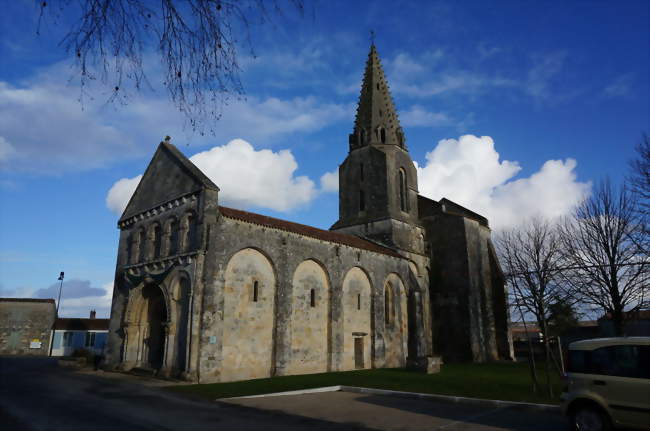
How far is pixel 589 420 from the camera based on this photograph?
8.20 meters

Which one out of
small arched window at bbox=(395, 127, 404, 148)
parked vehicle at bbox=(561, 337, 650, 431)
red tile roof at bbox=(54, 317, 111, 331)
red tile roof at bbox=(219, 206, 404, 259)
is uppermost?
small arched window at bbox=(395, 127, 404, 148)

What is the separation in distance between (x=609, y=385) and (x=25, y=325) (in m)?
48.3

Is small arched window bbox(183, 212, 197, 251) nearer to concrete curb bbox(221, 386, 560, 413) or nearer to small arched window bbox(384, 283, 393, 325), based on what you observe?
concrete curb bbox(221, 386, 560, 413)

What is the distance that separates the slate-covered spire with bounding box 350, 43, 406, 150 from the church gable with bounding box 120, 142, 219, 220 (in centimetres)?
1672

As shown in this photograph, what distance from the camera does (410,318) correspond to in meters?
28.8

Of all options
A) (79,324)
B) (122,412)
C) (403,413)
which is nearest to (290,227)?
(403,413)

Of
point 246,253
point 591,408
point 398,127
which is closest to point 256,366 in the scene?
point 246,253

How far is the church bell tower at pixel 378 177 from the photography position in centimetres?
3250

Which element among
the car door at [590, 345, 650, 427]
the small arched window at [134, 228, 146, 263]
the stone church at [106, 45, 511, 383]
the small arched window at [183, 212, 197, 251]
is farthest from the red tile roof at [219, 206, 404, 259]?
the car door at [590, 345, 650, 427]

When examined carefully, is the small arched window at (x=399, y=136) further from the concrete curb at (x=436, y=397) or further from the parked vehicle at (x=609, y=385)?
the parked vehicle at (x=609, y=385)

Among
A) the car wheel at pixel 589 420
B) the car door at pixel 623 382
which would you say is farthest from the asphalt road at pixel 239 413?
the car door at pixel 623 382

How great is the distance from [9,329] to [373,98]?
1603 inches

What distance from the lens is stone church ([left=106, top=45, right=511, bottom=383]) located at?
1897cm

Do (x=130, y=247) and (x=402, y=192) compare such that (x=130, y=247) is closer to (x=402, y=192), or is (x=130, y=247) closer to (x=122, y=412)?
(x=122, y=412)
